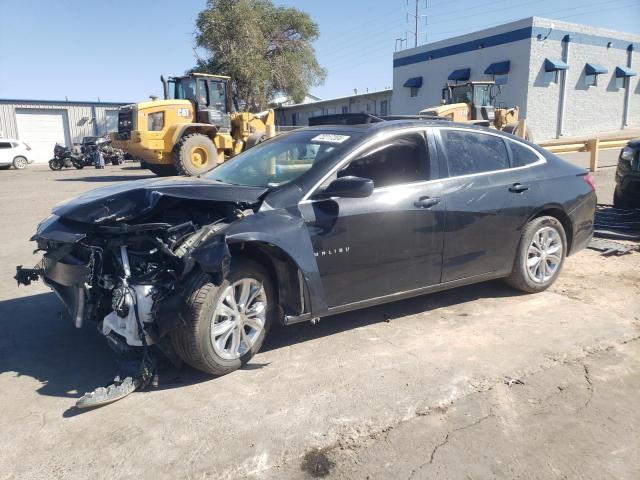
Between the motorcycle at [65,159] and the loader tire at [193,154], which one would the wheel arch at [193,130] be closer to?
the loader tire at [193,154]

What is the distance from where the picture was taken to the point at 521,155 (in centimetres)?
495

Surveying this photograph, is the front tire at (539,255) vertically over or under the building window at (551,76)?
under

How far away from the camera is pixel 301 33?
41125 mm

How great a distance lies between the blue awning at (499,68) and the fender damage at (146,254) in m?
30.7

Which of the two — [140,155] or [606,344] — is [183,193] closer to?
[606,344]

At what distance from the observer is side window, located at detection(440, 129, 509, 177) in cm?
446

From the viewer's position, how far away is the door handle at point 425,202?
13.4 ft

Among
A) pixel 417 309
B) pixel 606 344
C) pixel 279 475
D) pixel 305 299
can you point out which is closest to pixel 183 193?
pixel 305 299

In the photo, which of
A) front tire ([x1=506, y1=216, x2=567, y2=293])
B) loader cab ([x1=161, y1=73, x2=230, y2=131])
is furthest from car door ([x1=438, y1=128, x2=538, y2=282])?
loader cab ([x1=161, y1=73, x2=230, y2=131])

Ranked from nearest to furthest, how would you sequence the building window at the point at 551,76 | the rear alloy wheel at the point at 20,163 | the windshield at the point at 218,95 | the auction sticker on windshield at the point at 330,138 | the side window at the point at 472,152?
the auction sticker on windshield at the point at 330,138 → the side window at the point at 472,152 → the windshield at the point at 218,95 → the rear alloy wheel at the point at 20,163 → the building window at the point at 551,76

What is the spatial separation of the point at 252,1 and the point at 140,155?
27.4 metres

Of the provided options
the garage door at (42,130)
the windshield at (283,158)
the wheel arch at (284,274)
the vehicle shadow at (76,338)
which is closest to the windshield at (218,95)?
the vehicle shadow at (76,338)

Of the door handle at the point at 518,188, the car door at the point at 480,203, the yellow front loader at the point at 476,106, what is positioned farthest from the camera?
the yellow front loader at the point at 476,106

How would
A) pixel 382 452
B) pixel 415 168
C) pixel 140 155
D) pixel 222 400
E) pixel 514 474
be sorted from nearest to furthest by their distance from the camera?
pixel 514 474 < pixel 382 452 < pixel 222 400 < pixel 415 168 < pixel 140 155
